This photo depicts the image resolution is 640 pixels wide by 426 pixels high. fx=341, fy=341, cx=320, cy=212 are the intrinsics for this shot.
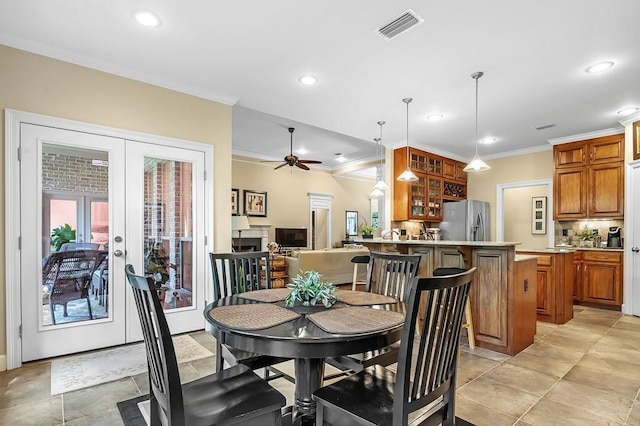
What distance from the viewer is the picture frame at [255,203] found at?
7977 millimetres

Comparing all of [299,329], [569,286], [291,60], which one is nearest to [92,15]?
[291,60]

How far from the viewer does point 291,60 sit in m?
3.11

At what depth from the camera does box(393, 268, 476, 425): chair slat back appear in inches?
47.8

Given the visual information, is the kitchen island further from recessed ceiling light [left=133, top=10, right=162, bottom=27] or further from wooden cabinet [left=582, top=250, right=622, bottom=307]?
recessed ceiling light [left=133, top=10, right=162, bottom=27]

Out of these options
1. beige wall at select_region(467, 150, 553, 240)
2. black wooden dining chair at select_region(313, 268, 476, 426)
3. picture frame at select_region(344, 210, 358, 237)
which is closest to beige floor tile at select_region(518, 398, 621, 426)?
black wooden dining chair at select_region(313, 268, 476, 426)

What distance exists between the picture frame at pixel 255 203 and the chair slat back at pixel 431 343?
6915 mm

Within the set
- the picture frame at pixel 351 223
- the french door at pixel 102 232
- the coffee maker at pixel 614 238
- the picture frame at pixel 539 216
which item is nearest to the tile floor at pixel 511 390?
the french door at pixel 102 232

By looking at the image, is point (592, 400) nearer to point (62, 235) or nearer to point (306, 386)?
point (306, 386)

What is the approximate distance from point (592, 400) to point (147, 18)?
4.13 meters

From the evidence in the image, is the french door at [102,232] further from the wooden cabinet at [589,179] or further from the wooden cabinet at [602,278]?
the wooden cabinet at [589,179]

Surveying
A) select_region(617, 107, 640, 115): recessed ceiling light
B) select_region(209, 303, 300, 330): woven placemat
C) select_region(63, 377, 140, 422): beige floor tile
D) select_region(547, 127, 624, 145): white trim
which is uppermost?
select_region(617, 107, 640, 115): recessed ceiling light

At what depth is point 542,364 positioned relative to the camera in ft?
9.73

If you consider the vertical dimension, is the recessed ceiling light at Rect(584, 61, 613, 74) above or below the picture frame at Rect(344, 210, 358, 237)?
above

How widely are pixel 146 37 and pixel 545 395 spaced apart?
4026 mm
